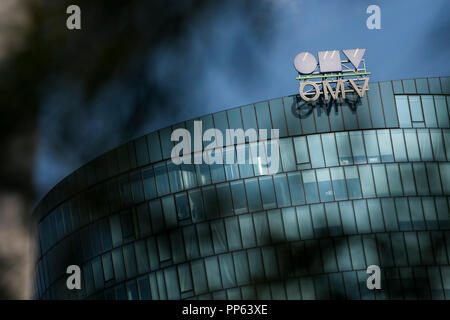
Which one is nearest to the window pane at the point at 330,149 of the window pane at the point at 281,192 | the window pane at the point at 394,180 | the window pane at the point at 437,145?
the window pane at the point at 281,192

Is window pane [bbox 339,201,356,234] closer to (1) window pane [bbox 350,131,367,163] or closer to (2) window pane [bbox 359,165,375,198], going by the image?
(2) window pane [bbox 359,165,375,198]

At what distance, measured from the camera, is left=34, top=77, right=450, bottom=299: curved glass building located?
54.6 metres

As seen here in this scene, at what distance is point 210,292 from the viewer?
5475 cm

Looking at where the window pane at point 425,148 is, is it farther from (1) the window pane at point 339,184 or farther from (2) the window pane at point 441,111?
(1) the window pane at point 339,184

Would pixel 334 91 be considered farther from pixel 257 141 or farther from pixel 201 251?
pixel 201 251

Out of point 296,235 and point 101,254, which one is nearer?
point 296,235

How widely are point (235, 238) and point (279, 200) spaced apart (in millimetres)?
4227

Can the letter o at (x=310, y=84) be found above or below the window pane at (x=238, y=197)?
above

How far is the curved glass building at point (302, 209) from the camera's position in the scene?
179ft

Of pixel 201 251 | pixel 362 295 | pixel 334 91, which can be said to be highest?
pixel 334 91

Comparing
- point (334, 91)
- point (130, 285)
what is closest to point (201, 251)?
point (130, 285)

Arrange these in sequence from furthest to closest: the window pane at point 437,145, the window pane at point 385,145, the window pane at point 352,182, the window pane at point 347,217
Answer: the window pane at point 437,145 < the window pane at point 385,145 < the window pane at point 352,182 < the window pane at point 347,217

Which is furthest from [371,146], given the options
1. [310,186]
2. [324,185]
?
[310,186]

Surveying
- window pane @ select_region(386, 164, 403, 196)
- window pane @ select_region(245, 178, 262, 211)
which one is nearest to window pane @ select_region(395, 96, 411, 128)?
window pane @ select_region(386, 164, 403, 196)
